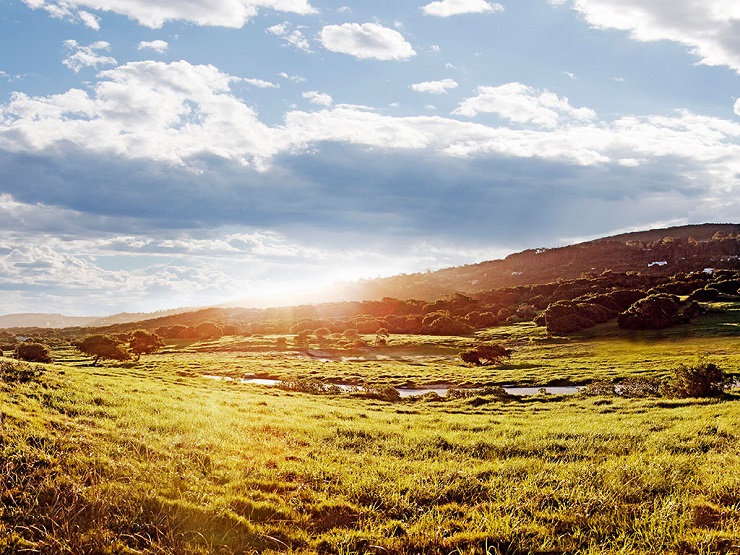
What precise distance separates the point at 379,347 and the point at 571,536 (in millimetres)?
106480

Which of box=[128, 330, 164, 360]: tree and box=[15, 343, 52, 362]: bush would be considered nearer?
box=[15, 343, 52, 362]: bush

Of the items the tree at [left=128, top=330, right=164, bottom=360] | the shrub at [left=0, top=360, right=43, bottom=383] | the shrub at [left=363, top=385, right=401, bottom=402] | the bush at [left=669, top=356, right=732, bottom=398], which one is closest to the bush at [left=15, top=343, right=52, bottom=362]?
the tree at [left=128, top=330, right=164, bottom=360]

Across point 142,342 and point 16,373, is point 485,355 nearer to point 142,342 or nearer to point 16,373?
point 142,342

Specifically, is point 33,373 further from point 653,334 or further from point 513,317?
point 513,317

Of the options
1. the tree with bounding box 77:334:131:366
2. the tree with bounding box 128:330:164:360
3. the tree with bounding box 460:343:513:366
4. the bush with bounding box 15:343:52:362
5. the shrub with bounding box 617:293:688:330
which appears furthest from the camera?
the shrub with bounding box 617:293:688:330

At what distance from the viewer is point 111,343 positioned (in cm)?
8844

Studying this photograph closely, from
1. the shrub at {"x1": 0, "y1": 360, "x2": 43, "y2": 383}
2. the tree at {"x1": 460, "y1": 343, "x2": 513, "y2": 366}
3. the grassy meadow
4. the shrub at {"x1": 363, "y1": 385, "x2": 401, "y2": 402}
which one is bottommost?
the tree at {"x1": 460, "y1": 343, "x2": 513, "y2": 366}

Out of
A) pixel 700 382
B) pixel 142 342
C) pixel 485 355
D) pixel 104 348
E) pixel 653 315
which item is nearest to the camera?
pixel 700 382

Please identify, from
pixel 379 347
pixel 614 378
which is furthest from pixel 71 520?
pixel 379 347

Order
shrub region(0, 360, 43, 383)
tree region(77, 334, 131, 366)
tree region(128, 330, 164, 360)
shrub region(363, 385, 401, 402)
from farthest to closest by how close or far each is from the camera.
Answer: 1. tree region(128, 330, 164, 360)
2. tree region(77, 334, 131, 366)
3. shrub region(363, 385, 401, 402)
4. shrub region(0, 360, 43, 383)

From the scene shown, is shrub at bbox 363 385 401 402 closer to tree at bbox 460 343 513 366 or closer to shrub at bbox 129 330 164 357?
tree at bbox 460 343 513 366

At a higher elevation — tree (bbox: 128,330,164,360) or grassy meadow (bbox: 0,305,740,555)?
grassy meadow (bbox: 0,305,740,555)

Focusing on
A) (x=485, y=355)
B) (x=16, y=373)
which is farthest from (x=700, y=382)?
(x=485, y=355)

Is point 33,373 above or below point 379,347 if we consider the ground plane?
above
